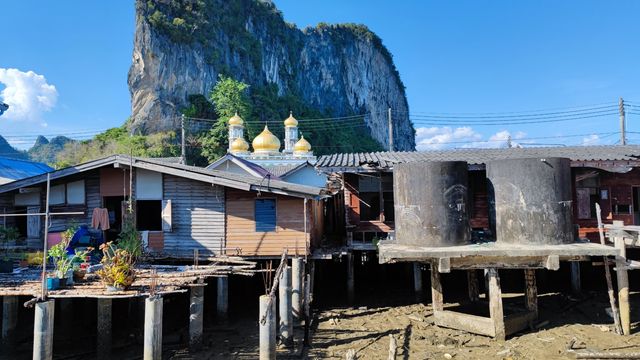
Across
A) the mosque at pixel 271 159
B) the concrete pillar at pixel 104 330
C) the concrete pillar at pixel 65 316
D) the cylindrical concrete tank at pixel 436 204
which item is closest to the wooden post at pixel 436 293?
the cylindrical concrete tank at pixel 436 204

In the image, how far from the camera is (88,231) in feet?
45.6

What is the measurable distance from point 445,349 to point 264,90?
194ft

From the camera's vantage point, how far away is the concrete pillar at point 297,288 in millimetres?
12328

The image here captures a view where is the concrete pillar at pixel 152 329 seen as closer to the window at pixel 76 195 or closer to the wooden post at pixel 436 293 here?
the window at pixel 76 195

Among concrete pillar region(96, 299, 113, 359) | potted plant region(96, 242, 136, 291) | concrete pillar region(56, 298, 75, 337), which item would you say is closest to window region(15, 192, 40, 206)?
concrete pillar region(56, 298, 75, 337)

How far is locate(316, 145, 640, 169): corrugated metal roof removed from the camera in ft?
48.8

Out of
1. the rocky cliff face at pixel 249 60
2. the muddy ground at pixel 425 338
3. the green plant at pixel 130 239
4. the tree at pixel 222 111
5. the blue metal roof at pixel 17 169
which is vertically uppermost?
the rocky cliff face at pixel 249 60

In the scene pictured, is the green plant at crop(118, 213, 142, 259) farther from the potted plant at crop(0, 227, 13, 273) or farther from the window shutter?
the potted plant at crop(0, 227, 13, 273)

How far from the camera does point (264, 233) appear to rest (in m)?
14.0

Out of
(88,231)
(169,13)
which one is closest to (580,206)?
(88,231)

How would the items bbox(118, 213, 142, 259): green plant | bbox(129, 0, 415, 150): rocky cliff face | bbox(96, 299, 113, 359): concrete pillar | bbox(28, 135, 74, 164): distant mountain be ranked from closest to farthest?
bbox(96, 299, 113, 359): concrete pillar < bbox(118, 213, 142, 259): green plant < bbox(129, 0, 415, 150): rocky cliff face < bbox(28, 135, 74, 164): distant mountain

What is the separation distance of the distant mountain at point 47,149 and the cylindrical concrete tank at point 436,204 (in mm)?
89747

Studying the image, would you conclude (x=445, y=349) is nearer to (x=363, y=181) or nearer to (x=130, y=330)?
(x=363, y=181)

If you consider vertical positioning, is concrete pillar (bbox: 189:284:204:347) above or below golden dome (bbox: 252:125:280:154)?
below
